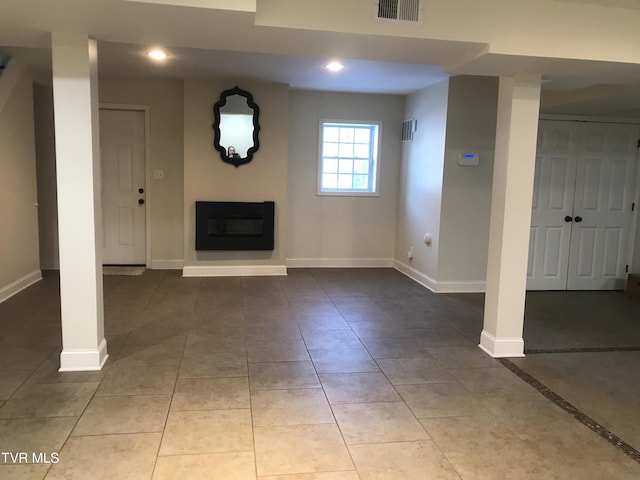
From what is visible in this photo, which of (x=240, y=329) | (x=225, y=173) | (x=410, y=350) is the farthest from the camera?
(x=225, y=173)

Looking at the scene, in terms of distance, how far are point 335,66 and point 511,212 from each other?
2357 mm

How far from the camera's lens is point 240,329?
13.8 ft

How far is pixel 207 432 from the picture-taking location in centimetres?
254

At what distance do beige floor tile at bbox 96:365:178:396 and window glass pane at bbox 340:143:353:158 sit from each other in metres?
4.29

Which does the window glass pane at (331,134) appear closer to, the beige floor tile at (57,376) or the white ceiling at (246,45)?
the white ceiling at (246,45)

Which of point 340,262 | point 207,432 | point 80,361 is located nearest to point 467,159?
point 340,262

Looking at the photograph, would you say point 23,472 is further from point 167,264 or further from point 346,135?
point 346,135

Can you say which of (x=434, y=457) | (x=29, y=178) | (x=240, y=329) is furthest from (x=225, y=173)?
(x=434, y=457)

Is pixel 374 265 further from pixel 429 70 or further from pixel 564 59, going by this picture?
pixel 564 59

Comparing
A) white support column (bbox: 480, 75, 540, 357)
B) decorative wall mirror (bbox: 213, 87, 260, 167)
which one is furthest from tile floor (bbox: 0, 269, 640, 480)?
decorative wall mirror (bbox: 213, 87, 260, 167)

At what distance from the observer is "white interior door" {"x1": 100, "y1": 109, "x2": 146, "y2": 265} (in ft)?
20.7

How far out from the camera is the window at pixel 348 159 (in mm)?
6820

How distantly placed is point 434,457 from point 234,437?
0.98 metres

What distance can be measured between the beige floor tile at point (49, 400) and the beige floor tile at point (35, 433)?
6 cm
